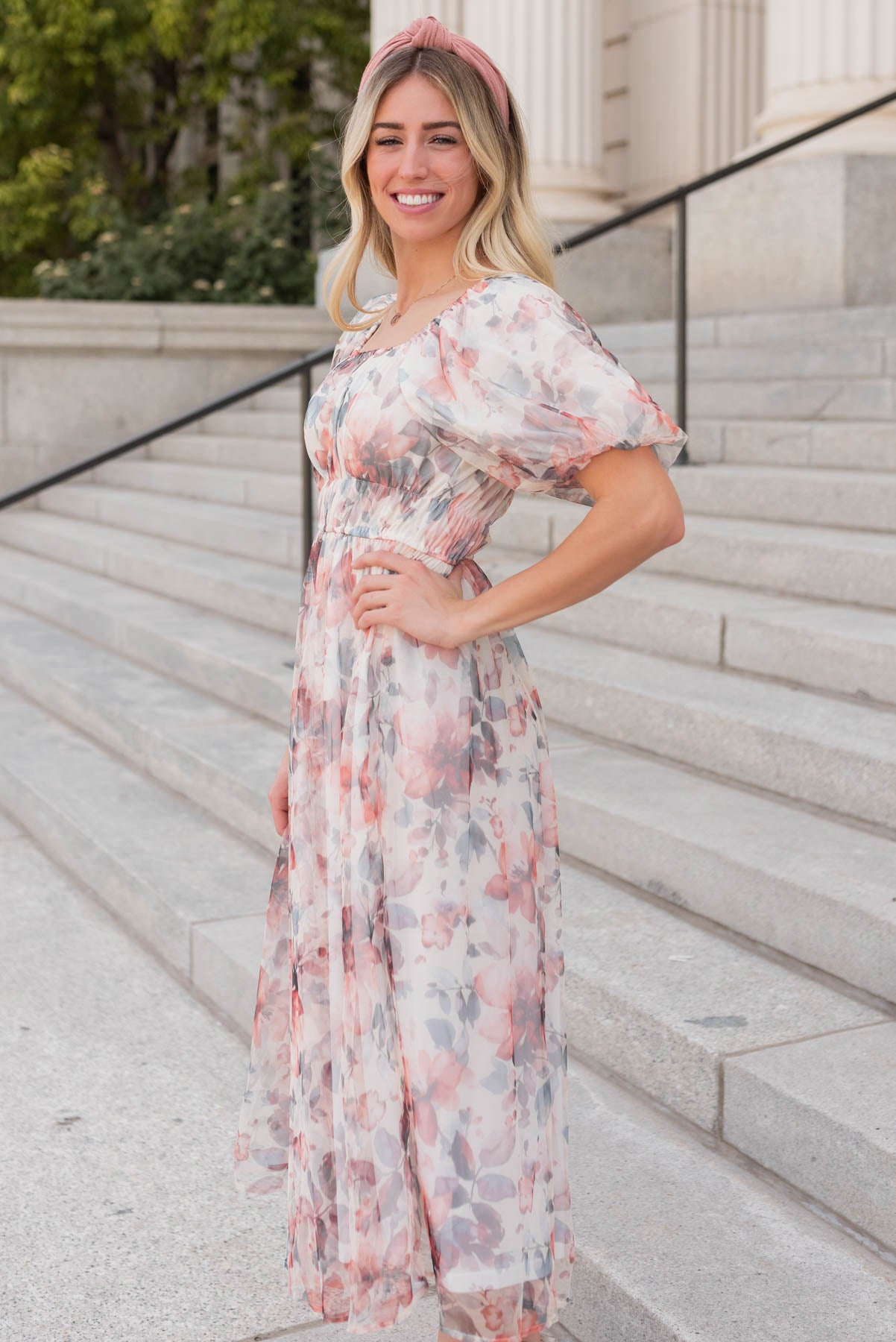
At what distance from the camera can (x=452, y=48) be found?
206 cm

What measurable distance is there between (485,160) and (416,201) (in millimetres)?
112

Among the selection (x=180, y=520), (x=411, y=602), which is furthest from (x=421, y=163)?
(x=180, y=520)

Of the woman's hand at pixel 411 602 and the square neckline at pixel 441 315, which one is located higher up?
the square neckline at pixel 441 315

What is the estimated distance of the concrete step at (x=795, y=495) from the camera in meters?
5.22

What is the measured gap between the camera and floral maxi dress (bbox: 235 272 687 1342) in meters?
2.04

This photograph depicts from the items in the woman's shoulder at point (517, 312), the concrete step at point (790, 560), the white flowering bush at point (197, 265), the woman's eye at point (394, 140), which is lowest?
the concrete step at point (790, 560)

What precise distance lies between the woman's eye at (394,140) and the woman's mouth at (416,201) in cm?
7

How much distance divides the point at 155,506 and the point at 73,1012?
5.88 meters

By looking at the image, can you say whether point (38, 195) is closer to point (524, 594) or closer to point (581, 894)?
point (581, 894)

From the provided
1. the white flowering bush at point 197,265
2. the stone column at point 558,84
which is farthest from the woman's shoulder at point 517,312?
the white flowering bush at point 197,265

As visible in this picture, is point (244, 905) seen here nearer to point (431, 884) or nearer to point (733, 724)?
point (733, 724)

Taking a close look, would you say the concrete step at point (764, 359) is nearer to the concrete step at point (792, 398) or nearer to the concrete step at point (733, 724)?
the concrete step at point (792, 398)

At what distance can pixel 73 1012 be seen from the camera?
4078 millimetres

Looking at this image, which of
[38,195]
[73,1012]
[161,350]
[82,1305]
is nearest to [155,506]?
[161,350]
